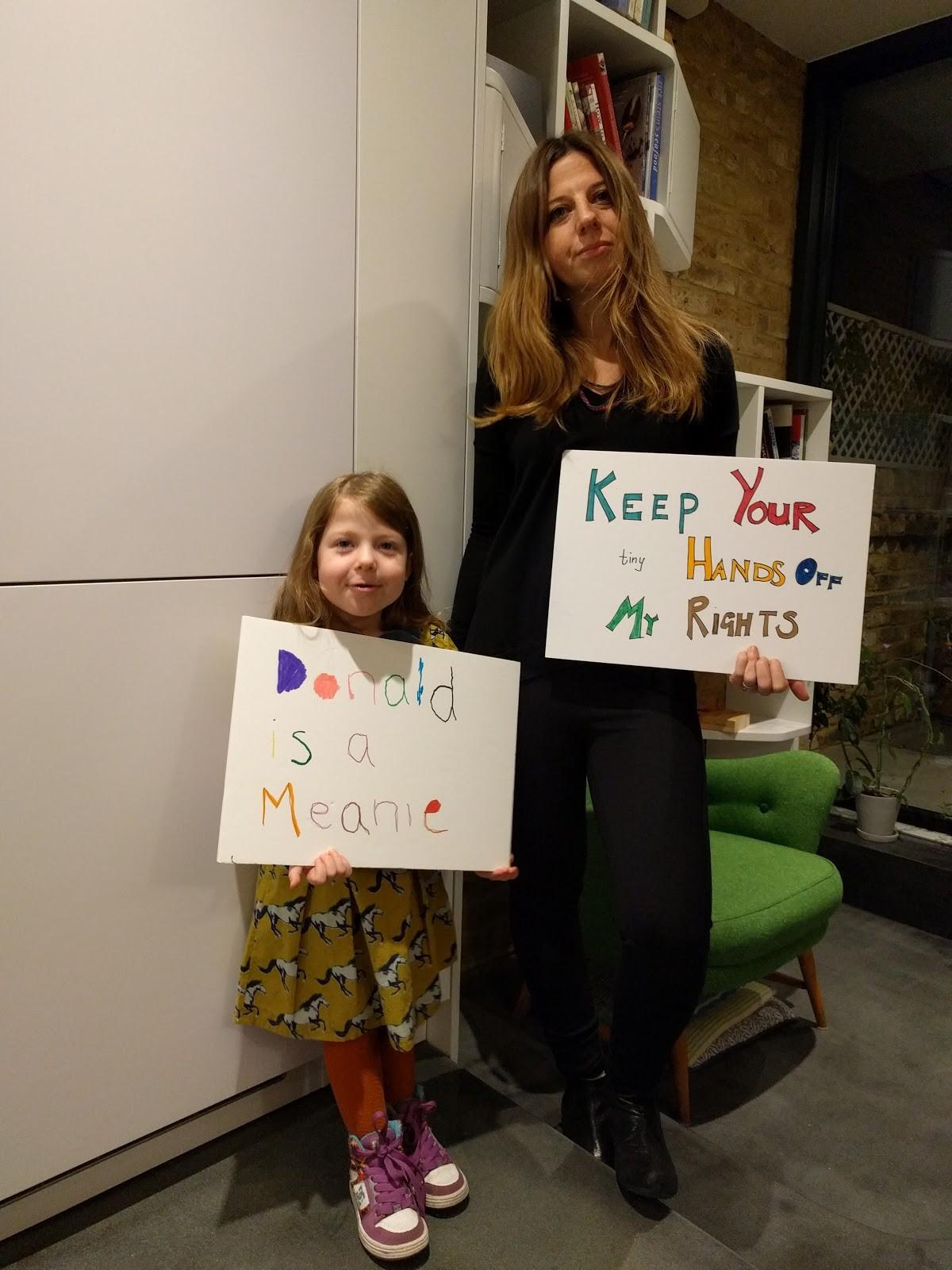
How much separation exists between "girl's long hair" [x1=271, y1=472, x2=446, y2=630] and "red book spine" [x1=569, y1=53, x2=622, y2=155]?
3.23ft

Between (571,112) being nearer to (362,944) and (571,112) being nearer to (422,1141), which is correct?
(362,944)

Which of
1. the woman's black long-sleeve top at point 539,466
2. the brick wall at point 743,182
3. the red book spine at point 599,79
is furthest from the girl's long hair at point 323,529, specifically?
the brick wall at point 743,182

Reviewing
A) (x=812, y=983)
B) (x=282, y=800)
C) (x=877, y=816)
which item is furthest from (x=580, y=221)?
(x=877, y=816)

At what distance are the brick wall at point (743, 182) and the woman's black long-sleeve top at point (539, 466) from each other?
128cm

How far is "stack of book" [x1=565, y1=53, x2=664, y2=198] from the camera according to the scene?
1.67m

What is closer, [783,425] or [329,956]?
[329,956]

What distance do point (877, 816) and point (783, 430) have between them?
1.20 m

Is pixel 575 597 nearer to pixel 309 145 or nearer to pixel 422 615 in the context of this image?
pixel 422 615

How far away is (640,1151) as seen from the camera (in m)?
1.26

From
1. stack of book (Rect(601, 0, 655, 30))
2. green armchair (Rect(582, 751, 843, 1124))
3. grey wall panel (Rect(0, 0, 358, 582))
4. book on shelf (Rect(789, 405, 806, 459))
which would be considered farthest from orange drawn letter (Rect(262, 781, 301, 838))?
book on shelf (Rect(789, 405, 806, 459))

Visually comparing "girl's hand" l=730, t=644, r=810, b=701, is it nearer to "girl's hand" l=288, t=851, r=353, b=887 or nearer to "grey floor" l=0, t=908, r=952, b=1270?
"girl's hand" l=288, t=851, r=353, b=887

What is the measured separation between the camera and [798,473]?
1.17 m

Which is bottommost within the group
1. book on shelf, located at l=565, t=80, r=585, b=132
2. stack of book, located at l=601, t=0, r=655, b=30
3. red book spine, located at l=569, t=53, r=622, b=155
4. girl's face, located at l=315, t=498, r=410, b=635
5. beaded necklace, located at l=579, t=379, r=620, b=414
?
girl's face, located at l=315, t=498, r=410, b=635

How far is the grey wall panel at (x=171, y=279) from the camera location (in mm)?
1012
